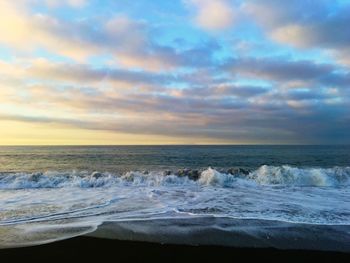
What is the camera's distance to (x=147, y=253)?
823 cm

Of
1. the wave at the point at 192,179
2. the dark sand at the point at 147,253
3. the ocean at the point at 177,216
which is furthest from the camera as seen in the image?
the wave at the point at 192,179

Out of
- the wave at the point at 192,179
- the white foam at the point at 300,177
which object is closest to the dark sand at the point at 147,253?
the wave at the point at 192,179

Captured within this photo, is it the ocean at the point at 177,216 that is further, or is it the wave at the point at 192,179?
the wave at the point at 192,179

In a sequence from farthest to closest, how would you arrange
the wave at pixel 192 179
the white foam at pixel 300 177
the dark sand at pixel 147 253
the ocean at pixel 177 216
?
the white foam at pixel 300 177 < the wave at pixel 192 179 < the ocean at pixel 177 216 < the dark sand at pixel 147 253

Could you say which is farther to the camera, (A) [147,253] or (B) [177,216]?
(B) [177,216]

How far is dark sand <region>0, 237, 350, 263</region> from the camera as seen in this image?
25.9 ft

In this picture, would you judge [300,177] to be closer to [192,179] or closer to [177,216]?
[192,179]

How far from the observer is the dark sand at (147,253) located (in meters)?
7.89

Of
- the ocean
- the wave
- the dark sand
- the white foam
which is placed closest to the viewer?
the dark sand

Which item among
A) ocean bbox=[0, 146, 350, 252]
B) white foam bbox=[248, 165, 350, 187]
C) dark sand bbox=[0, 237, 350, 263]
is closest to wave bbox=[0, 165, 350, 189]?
white foam bbox=[248, 165, 350, 187]

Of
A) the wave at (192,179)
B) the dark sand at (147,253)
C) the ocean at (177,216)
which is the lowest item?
the dark sand at (147,253)

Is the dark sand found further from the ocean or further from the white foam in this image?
the white foam

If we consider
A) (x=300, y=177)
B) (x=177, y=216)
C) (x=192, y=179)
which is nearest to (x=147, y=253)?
(x=177, y=216)

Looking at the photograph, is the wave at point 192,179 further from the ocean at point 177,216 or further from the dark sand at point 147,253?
the dark sand at point 147,253
